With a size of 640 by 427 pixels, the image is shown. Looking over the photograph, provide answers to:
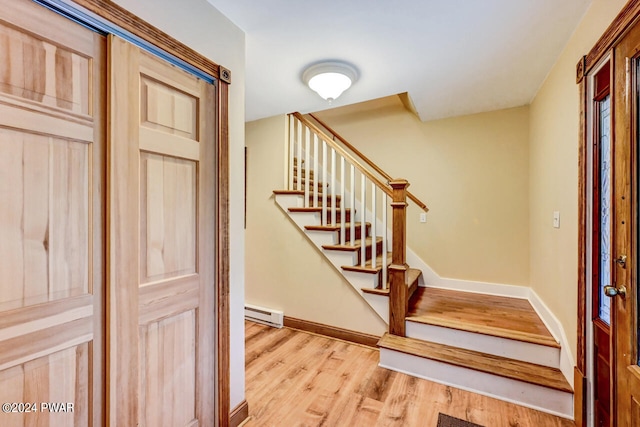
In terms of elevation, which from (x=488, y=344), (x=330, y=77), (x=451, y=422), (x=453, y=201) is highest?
(x=330, y=77)

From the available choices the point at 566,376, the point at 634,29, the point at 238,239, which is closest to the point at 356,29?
the point at 634,29

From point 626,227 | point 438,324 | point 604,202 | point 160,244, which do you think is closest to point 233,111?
point 160,244

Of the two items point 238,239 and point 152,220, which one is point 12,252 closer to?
point 152,220

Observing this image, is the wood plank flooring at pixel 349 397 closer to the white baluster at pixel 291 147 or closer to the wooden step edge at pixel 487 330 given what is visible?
the wooden step edge at pixel 487 330

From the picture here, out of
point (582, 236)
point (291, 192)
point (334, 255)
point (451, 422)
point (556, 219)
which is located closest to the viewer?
point (582, 236)

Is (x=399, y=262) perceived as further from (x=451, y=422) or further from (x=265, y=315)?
(x=265, y=315)

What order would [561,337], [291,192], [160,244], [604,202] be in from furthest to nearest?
1. [291,192]
2. [561,337]
3. [604,202]
4. [160,244]

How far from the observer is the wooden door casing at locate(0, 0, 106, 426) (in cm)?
83

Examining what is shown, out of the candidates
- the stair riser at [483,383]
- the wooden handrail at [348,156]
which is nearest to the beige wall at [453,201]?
the wooden handrail at [348,156]

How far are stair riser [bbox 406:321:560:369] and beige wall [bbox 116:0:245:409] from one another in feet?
4.58

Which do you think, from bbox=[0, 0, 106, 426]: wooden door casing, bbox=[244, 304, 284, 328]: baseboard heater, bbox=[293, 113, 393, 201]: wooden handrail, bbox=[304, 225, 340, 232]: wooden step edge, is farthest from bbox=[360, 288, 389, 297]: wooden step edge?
bbox=[0, 0, 106, 426]: wooden door casing

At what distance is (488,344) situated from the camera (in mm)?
2055

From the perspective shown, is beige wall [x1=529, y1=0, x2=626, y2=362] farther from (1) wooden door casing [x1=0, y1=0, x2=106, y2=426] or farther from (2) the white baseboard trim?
(1) wooden door casing [x1=0, y1=0, x2=106, y2=426]

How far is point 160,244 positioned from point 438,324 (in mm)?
2034
